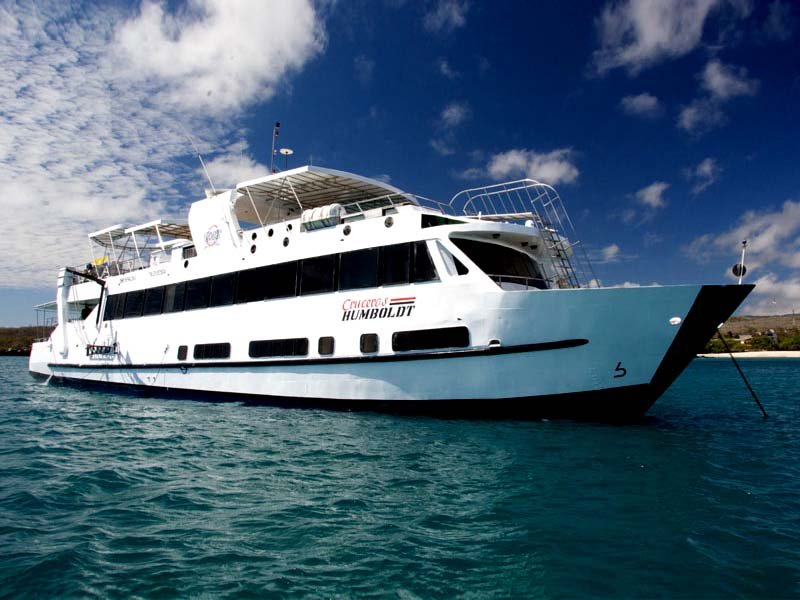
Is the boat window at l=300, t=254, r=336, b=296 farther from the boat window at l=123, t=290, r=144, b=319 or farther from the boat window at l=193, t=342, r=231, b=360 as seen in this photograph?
the boat window at l=123, t=290, r=144, b=319

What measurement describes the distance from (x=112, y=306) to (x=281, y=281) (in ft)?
30.0

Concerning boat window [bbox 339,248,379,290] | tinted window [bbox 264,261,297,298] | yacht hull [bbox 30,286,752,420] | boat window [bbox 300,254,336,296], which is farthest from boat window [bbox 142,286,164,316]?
yacht hull [bbox 30,286,752,420]

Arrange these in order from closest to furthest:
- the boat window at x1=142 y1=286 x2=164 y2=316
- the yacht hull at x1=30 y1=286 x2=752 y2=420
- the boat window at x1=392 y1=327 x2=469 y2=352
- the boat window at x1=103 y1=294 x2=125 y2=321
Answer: the yacht hull at x1=30 y1=286 x2=752 y2=420 → the boat window at x1=392 y1=327 x2=469 y2=352 → the boat window at x1=142 y1=286 x2=164 y2=316 → the boat window at x1=103 y1=294 x2=125 y2=321

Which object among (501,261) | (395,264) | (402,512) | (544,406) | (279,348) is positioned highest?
(501,261)

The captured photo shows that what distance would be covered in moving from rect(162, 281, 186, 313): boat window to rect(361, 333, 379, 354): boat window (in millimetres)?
7284

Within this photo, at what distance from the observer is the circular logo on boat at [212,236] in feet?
48.3

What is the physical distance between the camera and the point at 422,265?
10.5 meters

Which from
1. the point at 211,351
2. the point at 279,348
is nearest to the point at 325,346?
the point at 279,348

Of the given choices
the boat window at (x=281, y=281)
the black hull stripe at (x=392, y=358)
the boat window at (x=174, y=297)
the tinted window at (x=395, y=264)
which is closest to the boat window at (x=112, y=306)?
the boat window at (x=174, y=297)

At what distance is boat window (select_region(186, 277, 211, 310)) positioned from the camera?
14444 mm

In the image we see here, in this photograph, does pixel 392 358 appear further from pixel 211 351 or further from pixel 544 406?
pixel 211 351

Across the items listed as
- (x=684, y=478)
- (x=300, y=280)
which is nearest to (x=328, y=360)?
(x=300, y=280)

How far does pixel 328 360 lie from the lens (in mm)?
11281

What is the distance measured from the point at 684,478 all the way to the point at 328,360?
7286 millimetres
